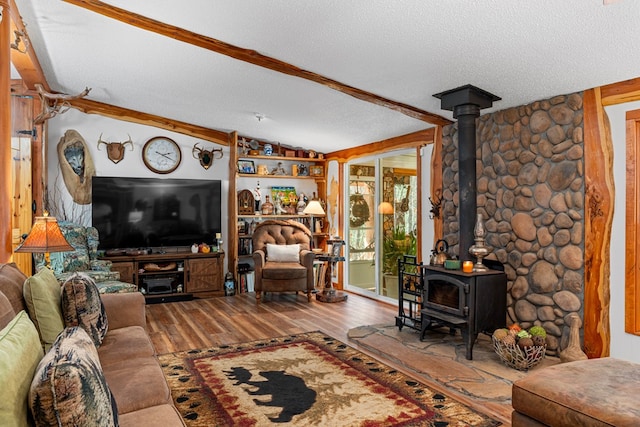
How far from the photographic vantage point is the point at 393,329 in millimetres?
4395

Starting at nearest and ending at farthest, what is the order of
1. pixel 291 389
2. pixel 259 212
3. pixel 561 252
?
pixel 291 389 < pixel 561 252 < pixel 259 212

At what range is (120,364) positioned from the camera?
2.19 meters

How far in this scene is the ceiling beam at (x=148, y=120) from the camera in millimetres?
5820

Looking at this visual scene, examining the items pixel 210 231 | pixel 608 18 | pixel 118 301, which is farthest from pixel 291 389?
pixel 210 231

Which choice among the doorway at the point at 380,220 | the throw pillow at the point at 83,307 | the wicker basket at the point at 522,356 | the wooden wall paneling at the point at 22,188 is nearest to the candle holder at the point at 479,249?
the wicker basket at the point at 522,356

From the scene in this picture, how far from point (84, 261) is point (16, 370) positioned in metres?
4.35

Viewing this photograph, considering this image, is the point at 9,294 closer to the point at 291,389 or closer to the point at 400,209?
the point at 291,389

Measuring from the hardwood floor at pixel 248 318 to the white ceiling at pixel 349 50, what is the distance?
94.4 inches

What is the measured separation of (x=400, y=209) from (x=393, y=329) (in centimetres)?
191

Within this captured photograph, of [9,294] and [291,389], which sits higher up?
[9,294]

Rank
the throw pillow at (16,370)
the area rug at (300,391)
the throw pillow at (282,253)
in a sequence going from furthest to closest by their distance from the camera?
the throw pillow at (282,253) → the area rug at (300,391) → the throw pillow at (16,370)

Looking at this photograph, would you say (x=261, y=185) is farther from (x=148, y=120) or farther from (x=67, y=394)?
(x=67, y=394)

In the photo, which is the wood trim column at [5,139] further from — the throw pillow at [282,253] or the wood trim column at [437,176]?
the wood trim column at [437,176]

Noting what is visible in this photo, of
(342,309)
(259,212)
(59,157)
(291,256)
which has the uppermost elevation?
(59,157)
